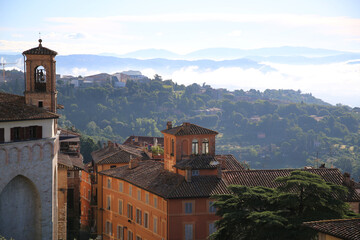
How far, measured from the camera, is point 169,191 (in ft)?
172

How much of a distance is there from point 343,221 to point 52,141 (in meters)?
17.6

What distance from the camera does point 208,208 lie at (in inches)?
2039

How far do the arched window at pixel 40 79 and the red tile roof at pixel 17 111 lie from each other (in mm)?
3283

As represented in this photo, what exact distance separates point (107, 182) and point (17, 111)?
24451mm

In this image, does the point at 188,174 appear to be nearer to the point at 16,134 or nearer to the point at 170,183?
the point at 170,183

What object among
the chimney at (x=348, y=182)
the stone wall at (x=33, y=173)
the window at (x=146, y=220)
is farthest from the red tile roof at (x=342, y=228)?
the window at (x=146, y=220)

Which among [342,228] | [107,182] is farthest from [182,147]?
[342,228]

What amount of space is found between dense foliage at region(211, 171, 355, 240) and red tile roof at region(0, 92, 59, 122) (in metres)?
11.0

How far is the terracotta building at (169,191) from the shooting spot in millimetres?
51594

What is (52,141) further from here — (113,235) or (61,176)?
(113,235)

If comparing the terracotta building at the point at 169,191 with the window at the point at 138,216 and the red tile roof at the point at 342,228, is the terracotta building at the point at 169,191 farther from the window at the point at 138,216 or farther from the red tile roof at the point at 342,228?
the red tile roof at the point at 342,228

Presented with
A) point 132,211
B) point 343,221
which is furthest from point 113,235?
point 343,221

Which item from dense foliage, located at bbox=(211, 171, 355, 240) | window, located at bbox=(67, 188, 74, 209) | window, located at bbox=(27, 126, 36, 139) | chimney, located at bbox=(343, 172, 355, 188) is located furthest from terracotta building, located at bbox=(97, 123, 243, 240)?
window, located at bbox=(27, 126, 36, 139)

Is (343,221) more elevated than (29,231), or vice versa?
(343,221)
